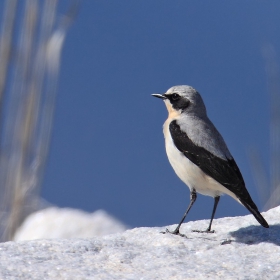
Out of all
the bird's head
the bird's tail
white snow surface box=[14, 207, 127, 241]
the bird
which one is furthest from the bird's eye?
white snow surface box=[14, 207, 127, 241]

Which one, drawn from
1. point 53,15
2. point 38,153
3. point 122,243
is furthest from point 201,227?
point 53,15

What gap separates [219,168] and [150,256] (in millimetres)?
916

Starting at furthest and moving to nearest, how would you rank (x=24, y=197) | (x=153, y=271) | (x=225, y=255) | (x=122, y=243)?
1. (x=24, y=197)
2. (x=122, y=243)
3. (x=225, y=255)
4. (x=153, y=271)

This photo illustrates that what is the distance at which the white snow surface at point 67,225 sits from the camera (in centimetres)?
605

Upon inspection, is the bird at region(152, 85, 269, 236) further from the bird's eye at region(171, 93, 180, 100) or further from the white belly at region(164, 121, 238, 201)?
the bird's eye at region(171, 93, 180, 100)

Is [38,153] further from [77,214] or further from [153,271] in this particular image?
[153,271]

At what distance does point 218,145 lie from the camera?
169 inches

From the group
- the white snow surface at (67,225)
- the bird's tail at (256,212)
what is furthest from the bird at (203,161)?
the white snow surface at (67,225)

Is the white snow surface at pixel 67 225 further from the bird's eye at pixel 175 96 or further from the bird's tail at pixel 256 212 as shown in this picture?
the bird's tail at pixel 256 212

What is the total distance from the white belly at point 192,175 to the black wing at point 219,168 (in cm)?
3

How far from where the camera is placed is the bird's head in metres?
4.65

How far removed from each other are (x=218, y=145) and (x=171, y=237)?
764 mm

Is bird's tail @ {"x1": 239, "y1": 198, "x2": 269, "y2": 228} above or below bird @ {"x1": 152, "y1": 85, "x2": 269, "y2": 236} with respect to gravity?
below

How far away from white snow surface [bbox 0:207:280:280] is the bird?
0.67ft
